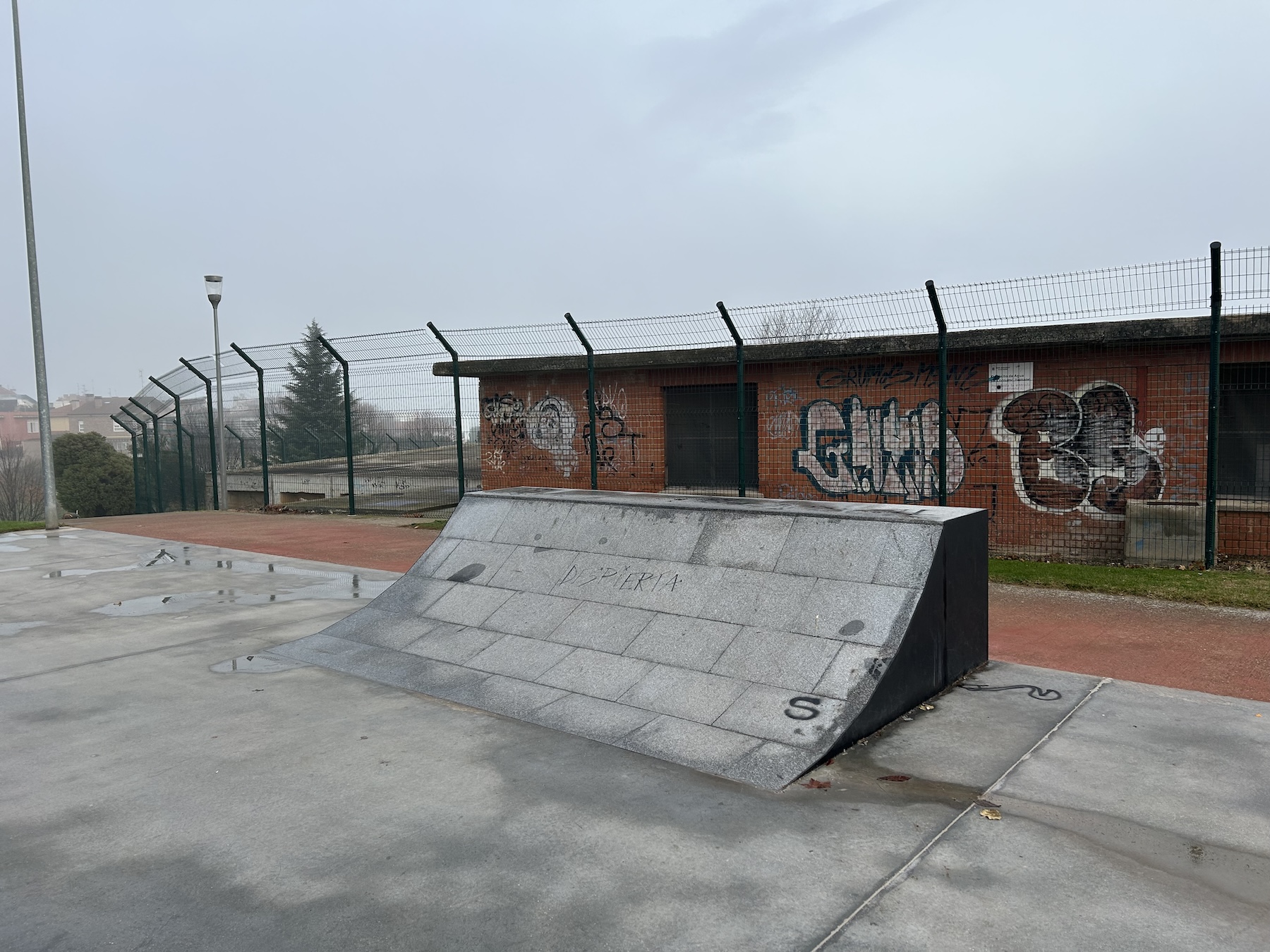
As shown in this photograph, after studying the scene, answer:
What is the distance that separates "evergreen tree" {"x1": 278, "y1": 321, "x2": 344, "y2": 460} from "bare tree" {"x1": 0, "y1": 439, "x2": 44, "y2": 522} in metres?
17.3

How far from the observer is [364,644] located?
246 inches

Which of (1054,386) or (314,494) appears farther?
(314,494)

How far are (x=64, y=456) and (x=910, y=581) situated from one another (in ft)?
104

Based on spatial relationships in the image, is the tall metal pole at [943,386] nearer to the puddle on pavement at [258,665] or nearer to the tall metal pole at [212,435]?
the puddle on pavement at [258,665]

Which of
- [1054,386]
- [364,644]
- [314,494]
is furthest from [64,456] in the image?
[1054,386]

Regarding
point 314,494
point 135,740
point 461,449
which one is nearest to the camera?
point 135,740

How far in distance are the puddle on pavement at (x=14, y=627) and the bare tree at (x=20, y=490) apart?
155 ft

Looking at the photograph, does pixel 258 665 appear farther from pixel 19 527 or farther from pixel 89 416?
pixel 89 416

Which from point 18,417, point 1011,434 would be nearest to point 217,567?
point 1011,434

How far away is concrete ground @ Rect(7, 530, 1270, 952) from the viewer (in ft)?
9.04

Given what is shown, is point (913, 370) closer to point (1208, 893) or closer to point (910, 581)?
point (910, 581)

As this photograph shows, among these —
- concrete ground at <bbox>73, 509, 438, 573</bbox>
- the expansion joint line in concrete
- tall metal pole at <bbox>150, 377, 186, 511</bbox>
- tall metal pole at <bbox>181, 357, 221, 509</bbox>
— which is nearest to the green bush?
tall metal pole at <bbox>150, 377, 186, 511</bbox>

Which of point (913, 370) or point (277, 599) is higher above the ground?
point (913, 370)

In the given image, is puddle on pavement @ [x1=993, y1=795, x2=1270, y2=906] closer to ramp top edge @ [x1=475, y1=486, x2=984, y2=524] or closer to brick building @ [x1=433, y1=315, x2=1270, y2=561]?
ramp top edge @ [x1=475, y1=486, x2=984, y2=524]
